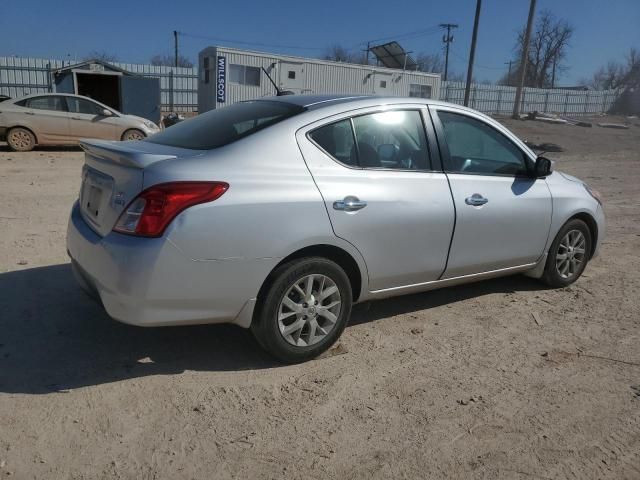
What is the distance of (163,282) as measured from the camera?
2959 mm

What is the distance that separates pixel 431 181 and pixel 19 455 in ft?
9.55

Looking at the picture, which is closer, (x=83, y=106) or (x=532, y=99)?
(x=83, y=106)

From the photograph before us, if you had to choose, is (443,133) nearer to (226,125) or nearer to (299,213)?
(299,213)

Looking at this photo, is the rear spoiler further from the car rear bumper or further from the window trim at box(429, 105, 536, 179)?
the window trim at box(429, 105, 536, 179)

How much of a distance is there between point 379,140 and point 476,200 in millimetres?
904

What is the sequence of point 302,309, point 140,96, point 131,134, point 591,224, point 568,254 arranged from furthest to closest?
point 140,96, point 131,134, point 591,224, point 568,254, point 302,309

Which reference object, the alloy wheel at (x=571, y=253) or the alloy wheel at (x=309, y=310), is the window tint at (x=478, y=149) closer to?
the alloy wheel at (x=571, y=253)

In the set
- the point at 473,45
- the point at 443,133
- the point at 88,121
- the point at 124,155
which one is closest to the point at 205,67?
the point at 88,121

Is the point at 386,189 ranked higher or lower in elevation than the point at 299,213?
higher

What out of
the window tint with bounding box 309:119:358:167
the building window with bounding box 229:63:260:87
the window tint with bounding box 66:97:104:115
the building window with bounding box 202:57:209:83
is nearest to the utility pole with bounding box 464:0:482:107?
the building window with bounding box 229:63:260:87

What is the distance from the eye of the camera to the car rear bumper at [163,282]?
2.93 m

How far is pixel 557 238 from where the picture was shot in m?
4.88

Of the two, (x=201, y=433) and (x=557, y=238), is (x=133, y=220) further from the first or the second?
(x=557, y=238)

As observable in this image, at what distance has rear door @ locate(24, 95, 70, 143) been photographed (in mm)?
13594
